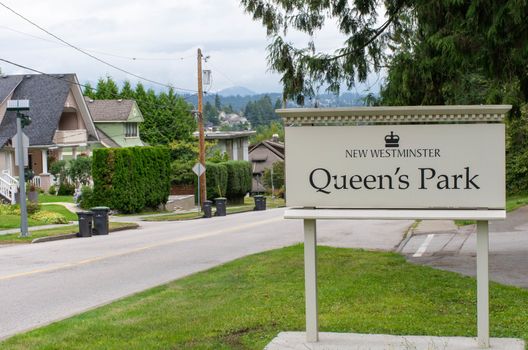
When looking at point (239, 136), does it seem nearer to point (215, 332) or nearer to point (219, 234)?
point (219, 234)

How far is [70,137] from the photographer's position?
56.2 metres

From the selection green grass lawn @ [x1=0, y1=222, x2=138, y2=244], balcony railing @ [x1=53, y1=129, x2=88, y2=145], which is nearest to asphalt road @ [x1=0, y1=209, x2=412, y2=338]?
green grass lawn @ [x1=0, y1=222, x2=138, y2=244]

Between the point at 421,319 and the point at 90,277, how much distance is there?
27.2 ft

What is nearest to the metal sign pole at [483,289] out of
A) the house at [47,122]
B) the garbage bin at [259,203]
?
the garbage bin at [259,203]

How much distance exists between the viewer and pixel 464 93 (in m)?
16.8

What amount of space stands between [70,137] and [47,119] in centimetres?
230

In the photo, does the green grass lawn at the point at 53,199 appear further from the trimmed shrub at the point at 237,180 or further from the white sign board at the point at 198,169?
the trimmed shrub at the point at 237,180

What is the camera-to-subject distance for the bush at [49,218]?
3281 centimetres

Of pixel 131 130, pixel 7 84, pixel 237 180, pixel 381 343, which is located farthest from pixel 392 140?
pixel 131 130

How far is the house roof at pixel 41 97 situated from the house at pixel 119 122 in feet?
36.6

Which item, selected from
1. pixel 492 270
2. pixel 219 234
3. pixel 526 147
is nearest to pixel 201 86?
pixel 526 147

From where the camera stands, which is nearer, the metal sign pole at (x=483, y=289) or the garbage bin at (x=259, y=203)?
the metal sign pole at (x=483, y=289)

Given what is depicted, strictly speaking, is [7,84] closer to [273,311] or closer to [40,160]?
[40,160]

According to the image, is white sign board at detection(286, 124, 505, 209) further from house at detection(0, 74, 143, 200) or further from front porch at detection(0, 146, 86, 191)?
house at detection(0, 74, 143, 200)
